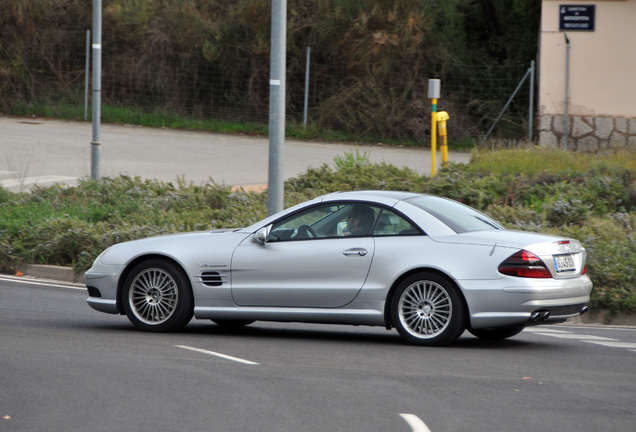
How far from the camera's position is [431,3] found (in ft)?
100

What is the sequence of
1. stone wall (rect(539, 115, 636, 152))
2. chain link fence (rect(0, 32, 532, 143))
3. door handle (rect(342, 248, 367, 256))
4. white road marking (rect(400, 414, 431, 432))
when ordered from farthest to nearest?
chain link fence (rect(0, 32, 532, 143))
stone wall (rect(539, 115, 636, 152))
door handle (rect(342, 248, 367, 256))
white road marking (rect(400, 414, 431, 432))

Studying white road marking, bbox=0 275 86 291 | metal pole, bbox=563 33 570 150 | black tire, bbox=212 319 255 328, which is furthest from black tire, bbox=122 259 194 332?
metal pole, bbox=563 33 570 150

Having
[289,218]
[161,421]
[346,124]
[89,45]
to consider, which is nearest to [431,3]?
[346,124]

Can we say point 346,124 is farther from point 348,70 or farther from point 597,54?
point 597,54

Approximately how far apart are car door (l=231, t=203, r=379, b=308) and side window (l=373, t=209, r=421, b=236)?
0.29 ft

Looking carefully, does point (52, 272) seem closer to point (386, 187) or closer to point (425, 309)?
point (386, 187)

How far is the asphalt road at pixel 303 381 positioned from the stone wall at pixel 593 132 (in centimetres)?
1443

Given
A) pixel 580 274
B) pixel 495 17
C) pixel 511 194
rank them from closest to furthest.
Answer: pixel 580 274 → pixel 511 194 → pixel 495 17

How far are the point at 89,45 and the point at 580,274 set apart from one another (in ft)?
90.9

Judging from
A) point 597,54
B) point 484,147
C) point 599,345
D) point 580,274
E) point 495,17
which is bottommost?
point 599,345

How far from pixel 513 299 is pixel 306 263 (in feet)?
6.20

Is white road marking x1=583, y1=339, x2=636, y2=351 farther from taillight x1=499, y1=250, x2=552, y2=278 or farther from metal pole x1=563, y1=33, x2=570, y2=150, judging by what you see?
metal pole x1=563, y1=33, x2=570, y2=150

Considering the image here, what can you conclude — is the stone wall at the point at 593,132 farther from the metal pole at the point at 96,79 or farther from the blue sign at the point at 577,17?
the metal pole at the point at 96,79

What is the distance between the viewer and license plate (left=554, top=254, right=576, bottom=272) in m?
7.95
